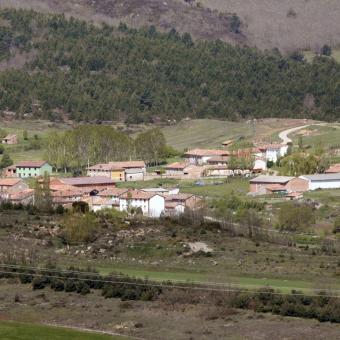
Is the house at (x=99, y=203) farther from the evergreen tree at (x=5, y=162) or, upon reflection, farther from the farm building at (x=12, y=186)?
the evergreen tree at (x=5, y=162)

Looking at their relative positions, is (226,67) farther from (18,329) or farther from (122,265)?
(18,329)

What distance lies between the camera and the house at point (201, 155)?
11388 centimetres

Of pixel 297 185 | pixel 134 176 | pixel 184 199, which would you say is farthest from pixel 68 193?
pixel 134 176

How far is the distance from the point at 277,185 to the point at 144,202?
47.1ft

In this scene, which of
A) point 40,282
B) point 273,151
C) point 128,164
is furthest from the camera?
point 273,151

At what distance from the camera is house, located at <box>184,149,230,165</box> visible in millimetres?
113875

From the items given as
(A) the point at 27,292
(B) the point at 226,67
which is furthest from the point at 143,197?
(B) the point at 226,67

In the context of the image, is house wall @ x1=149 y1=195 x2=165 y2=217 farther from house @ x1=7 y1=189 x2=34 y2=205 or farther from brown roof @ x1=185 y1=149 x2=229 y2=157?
brown roof @ x1=185 y1=149 x2=229 y2=157

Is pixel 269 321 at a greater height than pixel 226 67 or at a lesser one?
lesser

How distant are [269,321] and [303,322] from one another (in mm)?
1148

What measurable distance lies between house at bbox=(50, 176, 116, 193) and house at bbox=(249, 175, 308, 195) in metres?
11.5

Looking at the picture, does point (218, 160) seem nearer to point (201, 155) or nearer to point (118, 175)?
point (201, 155)

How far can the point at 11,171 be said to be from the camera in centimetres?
10694

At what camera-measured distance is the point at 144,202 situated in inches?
3150
